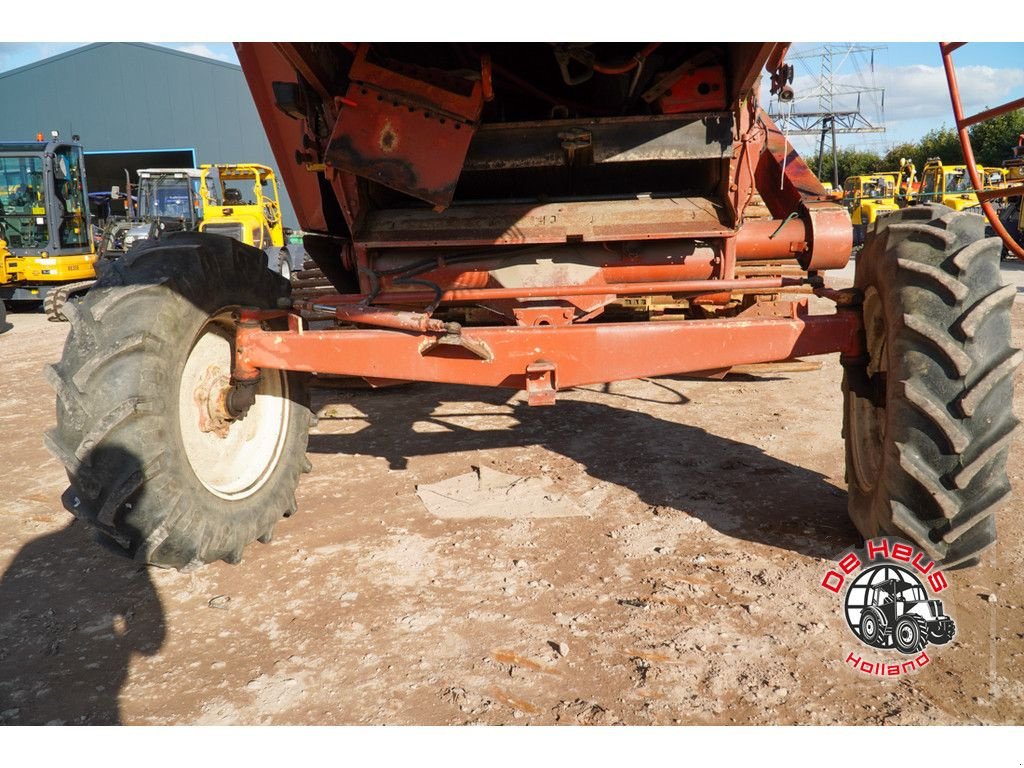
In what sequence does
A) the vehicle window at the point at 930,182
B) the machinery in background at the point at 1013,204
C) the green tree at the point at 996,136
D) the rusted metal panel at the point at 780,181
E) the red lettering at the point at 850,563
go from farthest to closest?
the green tree at the point at 996,136 < the vehicle window at the point at 930,182 < the machinery in background at the point at 1013,204 < the rusted metal panel at the point at 780,181 < the red lettering at the point at 850,563

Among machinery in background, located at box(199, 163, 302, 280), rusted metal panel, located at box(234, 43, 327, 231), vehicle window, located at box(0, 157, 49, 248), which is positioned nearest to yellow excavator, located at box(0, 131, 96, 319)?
vehicle window, located at box(0, 157, 49, 248)

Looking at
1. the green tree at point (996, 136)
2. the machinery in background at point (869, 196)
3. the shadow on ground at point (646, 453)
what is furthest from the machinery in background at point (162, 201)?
the green tree at point (996, 136)

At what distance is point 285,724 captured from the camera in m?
2.14

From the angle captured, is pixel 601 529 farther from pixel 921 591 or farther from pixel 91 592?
pixel 91 592

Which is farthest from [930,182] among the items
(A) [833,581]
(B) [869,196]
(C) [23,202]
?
(A) [833,581]

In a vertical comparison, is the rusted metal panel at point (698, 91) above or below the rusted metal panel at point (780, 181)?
above

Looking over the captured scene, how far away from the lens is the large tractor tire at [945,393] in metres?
2.52

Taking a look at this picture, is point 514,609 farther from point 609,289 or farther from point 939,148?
point 939,148

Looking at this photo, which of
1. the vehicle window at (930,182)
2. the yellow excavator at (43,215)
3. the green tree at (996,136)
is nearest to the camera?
the yellow excavator at (43,215)

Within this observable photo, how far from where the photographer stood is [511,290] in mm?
3480

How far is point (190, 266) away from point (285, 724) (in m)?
1.80

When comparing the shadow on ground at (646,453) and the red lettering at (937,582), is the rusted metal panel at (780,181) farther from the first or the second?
the red lettering at (937,582)

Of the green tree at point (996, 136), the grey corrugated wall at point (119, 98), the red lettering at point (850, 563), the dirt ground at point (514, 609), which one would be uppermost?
the grey corrugated wall at point (119, 98)

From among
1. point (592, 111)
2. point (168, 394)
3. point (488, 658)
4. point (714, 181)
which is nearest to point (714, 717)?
point (488, 658)
